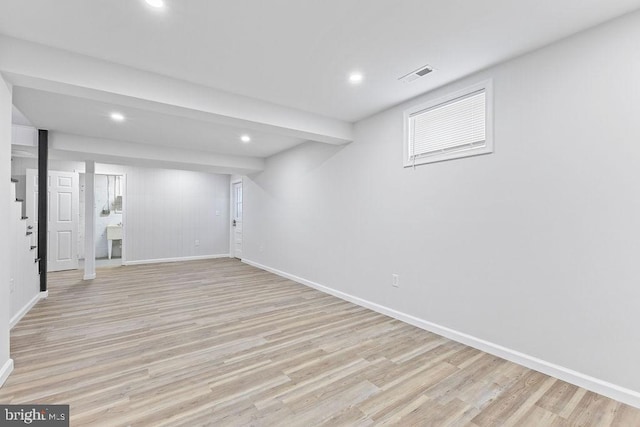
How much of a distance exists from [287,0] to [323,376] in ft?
8.45

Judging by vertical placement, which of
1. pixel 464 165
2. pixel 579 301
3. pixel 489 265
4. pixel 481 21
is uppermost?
pixel 481 21

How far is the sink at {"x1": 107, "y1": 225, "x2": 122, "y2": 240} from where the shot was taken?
741cm

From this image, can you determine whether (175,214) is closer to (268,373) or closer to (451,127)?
(268,373)

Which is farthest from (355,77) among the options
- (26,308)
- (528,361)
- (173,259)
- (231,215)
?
(173,259)

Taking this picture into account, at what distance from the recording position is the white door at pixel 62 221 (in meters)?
5.92

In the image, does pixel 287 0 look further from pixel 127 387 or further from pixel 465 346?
pixel 465 346

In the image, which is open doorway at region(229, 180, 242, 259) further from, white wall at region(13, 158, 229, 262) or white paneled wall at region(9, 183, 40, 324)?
white paneled wall at region(9, 183, 40, 324)

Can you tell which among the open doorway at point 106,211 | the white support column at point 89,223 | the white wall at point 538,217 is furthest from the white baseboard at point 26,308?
the white wall at point 538,217

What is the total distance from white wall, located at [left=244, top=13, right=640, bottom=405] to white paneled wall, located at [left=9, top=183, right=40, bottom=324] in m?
4.00

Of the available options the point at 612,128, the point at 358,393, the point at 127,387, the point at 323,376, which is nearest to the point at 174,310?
the point at 127,387

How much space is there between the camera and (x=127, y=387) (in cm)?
203

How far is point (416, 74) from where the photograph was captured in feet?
8.81

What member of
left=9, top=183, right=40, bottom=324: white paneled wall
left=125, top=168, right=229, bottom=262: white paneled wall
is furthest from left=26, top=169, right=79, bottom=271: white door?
left=9, top=183, right=40, bottom=324: white paneled wall

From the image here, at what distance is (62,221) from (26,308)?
3283mm
